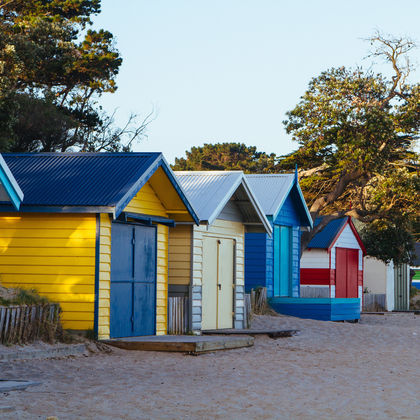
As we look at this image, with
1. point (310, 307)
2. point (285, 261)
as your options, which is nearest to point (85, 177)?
point (310, 307)

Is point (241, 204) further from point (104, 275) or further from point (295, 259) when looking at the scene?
point (295, 259)

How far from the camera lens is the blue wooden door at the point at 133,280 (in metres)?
15.7

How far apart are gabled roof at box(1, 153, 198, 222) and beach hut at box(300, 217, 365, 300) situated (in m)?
17.0

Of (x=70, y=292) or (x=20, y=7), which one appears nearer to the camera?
(x=70, y=292)

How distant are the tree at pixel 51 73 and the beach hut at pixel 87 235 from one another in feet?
40.5

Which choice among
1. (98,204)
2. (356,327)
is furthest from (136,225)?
(356,327)

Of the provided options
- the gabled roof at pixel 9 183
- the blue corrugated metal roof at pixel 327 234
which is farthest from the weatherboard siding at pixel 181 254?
the blue corrugated metal roof at pixel 327 234

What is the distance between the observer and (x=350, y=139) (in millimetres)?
32031

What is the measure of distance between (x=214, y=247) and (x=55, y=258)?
5.43 meters

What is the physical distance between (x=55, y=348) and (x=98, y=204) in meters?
2.66

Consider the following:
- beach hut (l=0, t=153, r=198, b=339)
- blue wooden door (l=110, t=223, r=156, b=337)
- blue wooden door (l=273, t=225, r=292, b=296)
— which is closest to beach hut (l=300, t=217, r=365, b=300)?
blue wooden door (l=273, t=225, r=292, b=296)

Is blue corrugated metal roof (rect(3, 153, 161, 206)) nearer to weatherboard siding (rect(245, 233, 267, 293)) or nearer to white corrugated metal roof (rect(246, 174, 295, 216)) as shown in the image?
white corrugated metal roof (rect(246, 174, 295, 216))

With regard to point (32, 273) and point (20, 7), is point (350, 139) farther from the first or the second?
point (32, 273)

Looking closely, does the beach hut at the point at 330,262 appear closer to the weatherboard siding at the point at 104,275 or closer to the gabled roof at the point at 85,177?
the gabled roof at the point at 85,177
